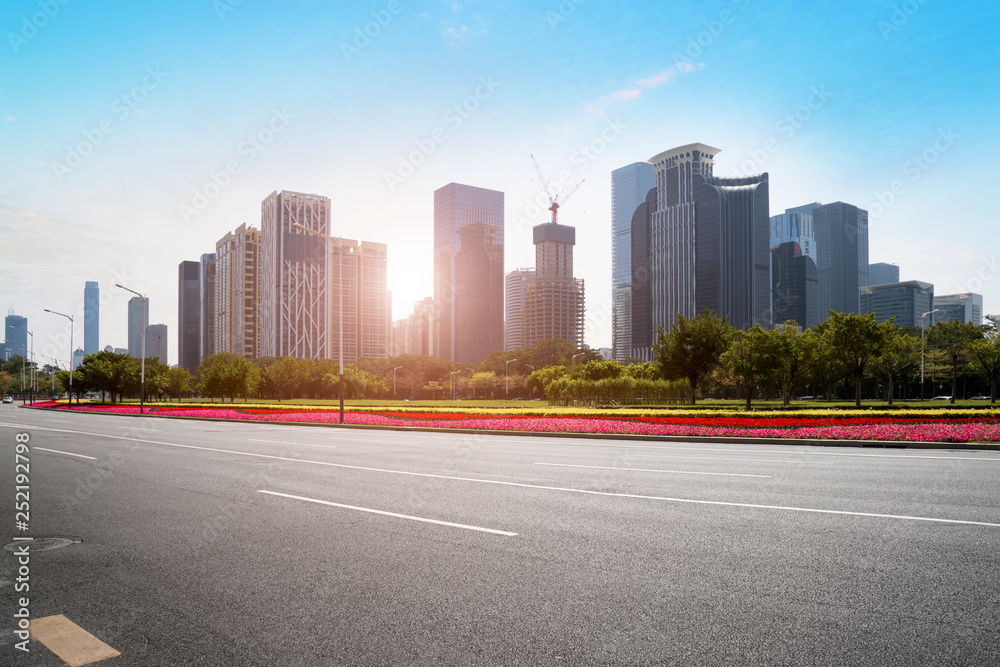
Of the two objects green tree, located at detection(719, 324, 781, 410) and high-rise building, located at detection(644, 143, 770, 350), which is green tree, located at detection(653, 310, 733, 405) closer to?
green tree, located at detection(719, 324, 781, 410)

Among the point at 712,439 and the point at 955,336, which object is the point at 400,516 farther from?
the point at 955,336

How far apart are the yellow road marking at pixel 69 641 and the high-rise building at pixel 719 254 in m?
190

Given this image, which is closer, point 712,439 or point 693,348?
point 712,439

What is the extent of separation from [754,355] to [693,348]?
4219 millimetres

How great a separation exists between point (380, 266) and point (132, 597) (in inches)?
6371

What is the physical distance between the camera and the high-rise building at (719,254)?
611ft

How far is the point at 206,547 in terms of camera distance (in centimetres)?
623

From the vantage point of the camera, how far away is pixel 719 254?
186 meters

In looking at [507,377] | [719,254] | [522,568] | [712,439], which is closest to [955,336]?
[712,439]

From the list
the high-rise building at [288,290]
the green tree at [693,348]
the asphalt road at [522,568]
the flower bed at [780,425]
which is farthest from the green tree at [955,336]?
the high-rise building at [288,290]

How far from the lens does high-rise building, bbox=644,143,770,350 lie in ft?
611

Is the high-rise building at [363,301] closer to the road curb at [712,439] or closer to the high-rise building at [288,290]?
the high-rise building at [288,290]

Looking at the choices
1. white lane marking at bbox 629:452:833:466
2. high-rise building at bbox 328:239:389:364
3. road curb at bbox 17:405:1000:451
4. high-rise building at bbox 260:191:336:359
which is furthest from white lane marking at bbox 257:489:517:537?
high-rise building at bbox 260:191:336:359

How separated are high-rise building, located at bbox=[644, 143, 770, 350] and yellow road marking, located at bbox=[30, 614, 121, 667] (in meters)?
190
